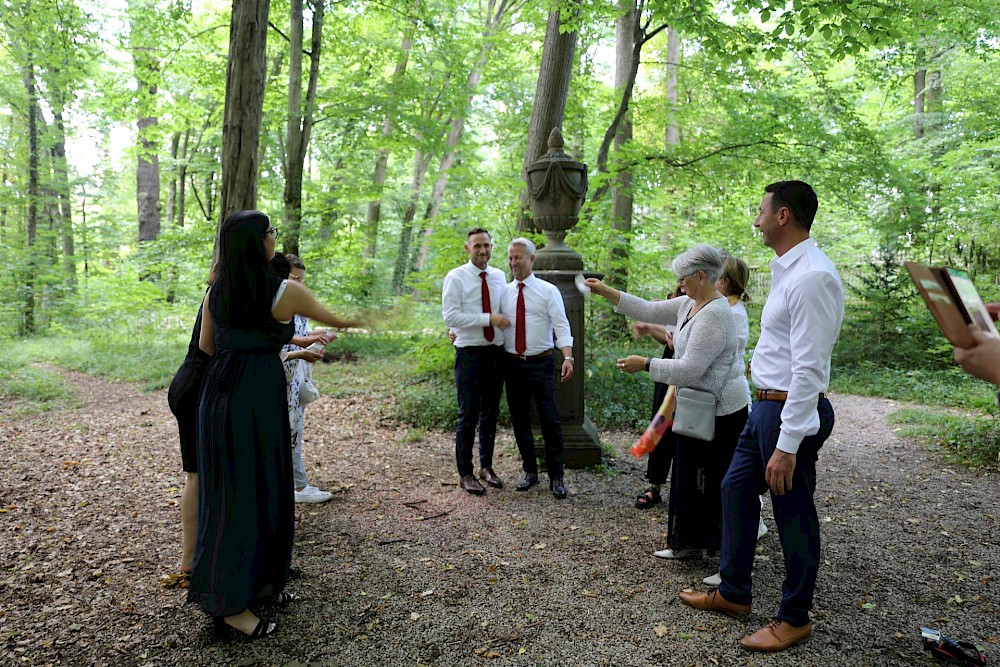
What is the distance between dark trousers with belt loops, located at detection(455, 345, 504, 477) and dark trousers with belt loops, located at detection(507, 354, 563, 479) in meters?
0.13

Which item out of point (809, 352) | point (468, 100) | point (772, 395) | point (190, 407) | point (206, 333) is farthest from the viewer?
point (468, 100)

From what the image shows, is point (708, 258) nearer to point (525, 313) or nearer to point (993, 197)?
point (525, 313)

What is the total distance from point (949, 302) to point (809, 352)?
0.90 meters

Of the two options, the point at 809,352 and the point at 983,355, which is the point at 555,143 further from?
the point at 983,355

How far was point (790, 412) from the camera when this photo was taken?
2.57 m

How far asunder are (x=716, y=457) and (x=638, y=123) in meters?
10.4

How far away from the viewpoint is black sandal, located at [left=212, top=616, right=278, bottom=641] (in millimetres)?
2900

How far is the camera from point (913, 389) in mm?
10516

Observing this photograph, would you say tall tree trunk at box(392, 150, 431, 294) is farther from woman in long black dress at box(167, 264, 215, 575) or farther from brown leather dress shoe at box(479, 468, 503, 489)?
woman in long black dress at box(167, 264, 215, 575)

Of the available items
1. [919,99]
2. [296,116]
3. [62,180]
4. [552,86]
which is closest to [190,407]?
[552,86]

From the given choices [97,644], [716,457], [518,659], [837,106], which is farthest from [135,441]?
[837,106]

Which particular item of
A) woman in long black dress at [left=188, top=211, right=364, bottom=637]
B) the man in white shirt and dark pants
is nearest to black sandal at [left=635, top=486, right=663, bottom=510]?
the man in white shirt and dark pants

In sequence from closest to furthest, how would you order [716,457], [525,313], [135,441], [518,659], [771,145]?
1. [518,659]
2. [716,457]
3. [525,313]
4. [135,441]
5. [771,145]

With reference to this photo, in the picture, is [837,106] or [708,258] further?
[837,106]
